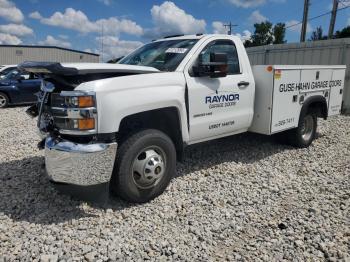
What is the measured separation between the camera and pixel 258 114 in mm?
5273

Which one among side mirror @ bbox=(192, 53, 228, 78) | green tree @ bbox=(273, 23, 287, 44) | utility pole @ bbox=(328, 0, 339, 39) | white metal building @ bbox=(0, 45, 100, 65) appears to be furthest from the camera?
green tree @ bbox=(273, 23, 287, 44)

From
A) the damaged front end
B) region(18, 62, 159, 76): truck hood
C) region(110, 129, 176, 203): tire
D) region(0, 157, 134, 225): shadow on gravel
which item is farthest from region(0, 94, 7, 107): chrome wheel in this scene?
region(110, 129, 176, 203): tire

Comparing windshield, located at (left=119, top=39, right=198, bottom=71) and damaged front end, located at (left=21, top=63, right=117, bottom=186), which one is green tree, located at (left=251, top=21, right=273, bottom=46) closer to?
windshield, located at (left=119, top=39, right=198, bottom=71)

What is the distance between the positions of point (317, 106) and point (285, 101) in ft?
4.48

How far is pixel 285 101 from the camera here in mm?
5465

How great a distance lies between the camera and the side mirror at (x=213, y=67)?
13.3 ft

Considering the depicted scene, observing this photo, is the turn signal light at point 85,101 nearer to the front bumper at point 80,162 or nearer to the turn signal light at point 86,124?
the turn signal light at point 86,124

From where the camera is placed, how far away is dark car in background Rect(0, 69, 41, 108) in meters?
12.3

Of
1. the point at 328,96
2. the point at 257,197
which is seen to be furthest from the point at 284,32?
the point at 257,197

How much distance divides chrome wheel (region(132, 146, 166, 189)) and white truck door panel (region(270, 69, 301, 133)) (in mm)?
→ 2231

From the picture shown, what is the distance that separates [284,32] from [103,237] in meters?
48.5

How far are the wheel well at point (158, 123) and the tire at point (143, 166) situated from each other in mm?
176

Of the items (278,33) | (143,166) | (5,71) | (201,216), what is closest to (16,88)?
(5,71)

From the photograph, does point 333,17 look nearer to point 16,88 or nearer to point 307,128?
point 307,128
